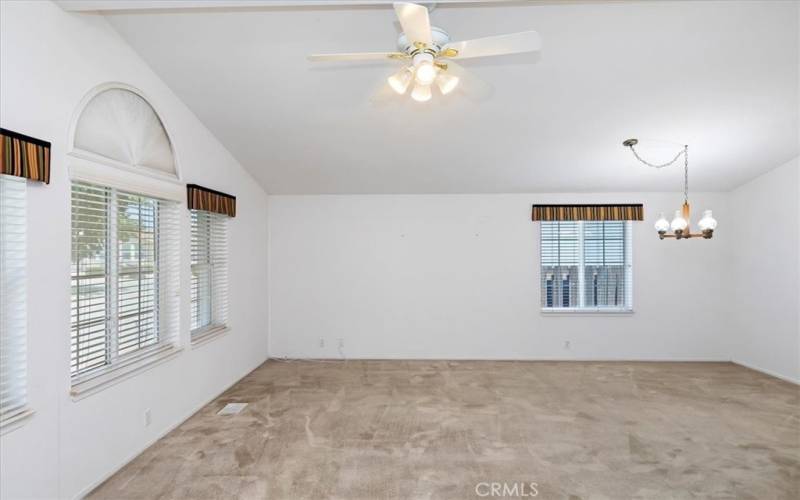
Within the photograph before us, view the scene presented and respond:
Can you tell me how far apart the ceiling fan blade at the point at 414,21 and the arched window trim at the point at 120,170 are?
2.16 m

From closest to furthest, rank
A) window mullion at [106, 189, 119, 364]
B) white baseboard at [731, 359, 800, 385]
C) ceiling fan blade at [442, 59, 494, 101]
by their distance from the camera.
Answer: window mullion at [106, 189, 119, 364], ceiling fan blade at [442, 59, 494, 101], white baseboard at [731, 359, 800, 385]

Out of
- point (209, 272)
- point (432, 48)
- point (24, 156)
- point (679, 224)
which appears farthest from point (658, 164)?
point (24, 156)

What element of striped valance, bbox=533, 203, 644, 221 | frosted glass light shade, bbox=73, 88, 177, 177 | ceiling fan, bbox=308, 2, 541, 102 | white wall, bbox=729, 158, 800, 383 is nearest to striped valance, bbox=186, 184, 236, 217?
frosted glass light shade, bbox=73, 88, 177, 177

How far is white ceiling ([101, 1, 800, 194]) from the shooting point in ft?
8.91

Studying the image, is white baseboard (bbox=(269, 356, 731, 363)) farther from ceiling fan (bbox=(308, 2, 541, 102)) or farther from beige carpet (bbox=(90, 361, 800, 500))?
ceiling fan (bbox=(308, 2, 541, 102))

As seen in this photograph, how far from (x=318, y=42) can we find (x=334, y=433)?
310 centimetres

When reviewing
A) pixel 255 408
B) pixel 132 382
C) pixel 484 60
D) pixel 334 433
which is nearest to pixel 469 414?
pixel 334 433

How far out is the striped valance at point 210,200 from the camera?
3.70 metres

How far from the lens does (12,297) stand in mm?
2164

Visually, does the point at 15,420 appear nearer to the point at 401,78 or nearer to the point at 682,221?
the point at 401,78

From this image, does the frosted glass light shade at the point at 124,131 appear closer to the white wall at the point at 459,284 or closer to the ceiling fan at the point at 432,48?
the ceiling fan at the point at 432,48

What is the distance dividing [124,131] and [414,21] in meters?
2.38

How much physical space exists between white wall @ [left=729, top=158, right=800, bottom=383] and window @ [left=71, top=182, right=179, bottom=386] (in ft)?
22.0

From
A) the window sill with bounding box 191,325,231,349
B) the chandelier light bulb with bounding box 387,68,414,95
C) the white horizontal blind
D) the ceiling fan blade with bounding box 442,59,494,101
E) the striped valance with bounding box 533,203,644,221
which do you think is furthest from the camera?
the striped valance with bounding box 533,203,644,221
